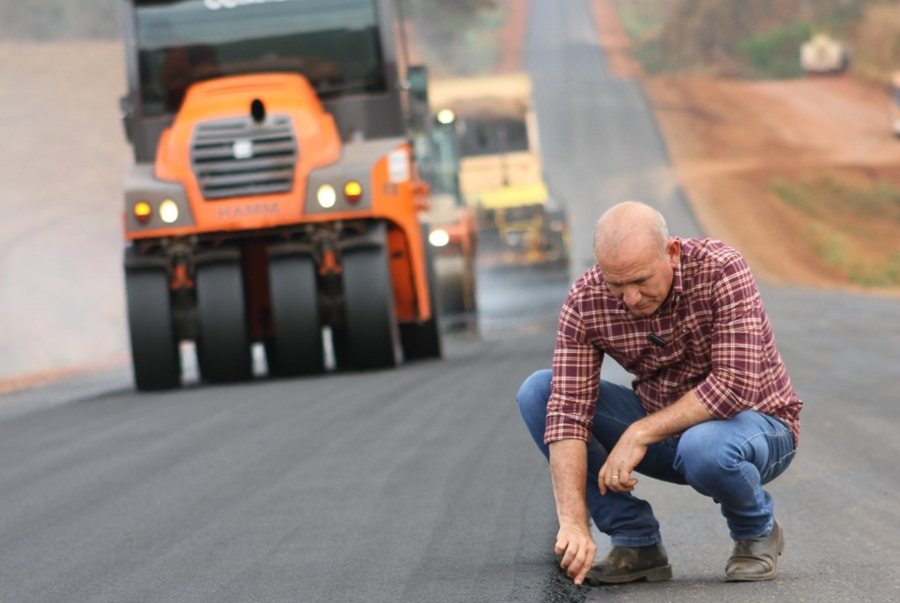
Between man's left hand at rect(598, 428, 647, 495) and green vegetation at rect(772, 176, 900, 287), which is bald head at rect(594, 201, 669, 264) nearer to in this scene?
man's left hand at rect(598, 428, 647, 495)

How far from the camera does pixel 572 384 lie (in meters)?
4.86

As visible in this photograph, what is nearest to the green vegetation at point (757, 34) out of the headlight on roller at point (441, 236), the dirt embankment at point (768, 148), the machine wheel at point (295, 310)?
the dirt embankment at point (768, 148)

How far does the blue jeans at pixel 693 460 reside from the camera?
464 cm

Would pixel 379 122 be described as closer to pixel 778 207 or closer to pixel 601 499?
pixel 601 499

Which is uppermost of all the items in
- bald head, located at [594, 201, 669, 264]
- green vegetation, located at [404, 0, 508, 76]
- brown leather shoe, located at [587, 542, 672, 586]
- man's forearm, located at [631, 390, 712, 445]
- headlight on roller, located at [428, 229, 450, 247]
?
green vegetation, located at [404, 0, 508, 76]

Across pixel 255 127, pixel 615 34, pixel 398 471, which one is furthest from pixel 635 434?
pixel 615 34

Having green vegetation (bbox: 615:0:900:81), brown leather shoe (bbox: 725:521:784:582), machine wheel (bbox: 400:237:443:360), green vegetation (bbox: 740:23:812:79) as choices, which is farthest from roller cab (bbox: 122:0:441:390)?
green vegetation (bbox: 740:23:812:79)

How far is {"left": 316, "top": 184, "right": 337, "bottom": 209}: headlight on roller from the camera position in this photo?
1293cm

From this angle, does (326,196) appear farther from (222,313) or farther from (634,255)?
(634,255)

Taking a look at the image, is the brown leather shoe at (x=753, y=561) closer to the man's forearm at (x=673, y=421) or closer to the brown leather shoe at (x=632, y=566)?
the brown leather shoe at (x=632, y=566)

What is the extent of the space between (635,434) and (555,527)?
1293mm

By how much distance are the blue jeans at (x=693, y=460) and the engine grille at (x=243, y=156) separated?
818 centimetres

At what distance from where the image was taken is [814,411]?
930 cm

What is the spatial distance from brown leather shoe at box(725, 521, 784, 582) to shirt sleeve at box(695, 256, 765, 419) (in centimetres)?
49
